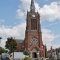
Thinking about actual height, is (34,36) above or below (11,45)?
above

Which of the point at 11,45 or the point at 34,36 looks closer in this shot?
the point at 11,45

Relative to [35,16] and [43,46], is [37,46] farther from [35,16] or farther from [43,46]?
[35,16]

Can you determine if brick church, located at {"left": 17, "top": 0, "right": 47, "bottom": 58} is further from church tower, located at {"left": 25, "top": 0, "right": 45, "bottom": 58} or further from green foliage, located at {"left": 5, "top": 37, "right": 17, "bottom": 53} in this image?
green foliage, located at {"left": 5, "top": 37, "right": 17, "bottom": 53}

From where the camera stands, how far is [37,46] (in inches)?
4779

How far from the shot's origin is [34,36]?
406 feet

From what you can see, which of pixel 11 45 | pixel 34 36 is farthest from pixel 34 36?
pixel 11 45

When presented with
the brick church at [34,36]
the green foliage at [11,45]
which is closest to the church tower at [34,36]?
the brick church at [34,36]

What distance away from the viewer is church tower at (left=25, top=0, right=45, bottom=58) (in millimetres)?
121125

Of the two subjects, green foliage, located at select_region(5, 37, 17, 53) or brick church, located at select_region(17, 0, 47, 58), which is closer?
green foliage, located at select_region(5, 37, 17, 53)

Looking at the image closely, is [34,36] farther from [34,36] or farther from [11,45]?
[11,45]

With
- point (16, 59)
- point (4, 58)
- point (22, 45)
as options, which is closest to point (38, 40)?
point (22, 45)

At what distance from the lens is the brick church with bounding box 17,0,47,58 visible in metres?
121

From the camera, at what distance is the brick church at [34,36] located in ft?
397

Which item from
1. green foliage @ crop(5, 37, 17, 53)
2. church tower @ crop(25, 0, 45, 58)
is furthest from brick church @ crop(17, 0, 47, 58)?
green foliage @ crop(5, 37, 17, 53)
